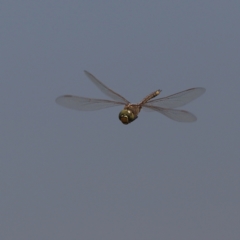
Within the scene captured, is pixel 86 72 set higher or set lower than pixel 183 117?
higher

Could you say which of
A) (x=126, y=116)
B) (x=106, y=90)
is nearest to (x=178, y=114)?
(x=126, y=116)

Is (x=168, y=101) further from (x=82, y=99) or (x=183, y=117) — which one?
(x=82, y=99)

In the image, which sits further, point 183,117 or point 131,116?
point 183,117

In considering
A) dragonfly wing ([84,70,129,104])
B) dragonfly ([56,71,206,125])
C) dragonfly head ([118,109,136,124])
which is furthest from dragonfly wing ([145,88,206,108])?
dragonfly head ([118,109,136,124])

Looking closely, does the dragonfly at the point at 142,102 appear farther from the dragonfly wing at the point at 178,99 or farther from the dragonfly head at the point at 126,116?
the dragonfly head at the point at 126,116

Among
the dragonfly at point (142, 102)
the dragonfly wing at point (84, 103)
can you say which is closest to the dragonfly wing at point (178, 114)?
the dragonfly at point (142, 102)

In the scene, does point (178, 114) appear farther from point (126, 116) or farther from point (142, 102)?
point (126, 116)

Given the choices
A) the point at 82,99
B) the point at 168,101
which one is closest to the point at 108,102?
the point at 82,99
